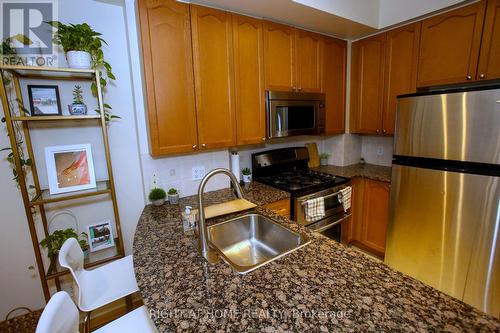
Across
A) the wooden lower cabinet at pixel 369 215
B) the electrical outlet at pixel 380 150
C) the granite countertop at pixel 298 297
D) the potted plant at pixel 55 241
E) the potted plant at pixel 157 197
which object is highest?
the electrical outlet at pixel 380 150

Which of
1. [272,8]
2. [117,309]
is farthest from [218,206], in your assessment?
[272,8]

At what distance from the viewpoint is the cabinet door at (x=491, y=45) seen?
171 cm

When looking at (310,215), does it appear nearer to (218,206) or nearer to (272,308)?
(218,206)

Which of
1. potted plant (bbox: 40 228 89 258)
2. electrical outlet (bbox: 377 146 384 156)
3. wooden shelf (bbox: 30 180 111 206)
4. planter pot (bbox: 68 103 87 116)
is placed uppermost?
planter pot (bbox: 68 103 87 116)

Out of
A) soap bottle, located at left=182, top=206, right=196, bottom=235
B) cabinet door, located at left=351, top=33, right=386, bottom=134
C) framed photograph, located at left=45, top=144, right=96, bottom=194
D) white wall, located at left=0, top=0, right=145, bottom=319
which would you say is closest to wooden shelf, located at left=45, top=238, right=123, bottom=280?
white wall, located at left=0, top=0, right=145, bottom=319

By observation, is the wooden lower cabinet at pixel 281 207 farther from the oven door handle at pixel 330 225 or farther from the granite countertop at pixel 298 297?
the granite countertop at pixel 298 297

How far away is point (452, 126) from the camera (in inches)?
63.4

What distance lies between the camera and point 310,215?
81.8 inches

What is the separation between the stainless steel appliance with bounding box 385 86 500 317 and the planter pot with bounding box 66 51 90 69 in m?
2.28

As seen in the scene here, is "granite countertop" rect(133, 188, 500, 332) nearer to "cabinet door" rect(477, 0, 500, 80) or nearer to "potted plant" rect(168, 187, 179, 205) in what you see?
"potted plant" rect(168, 187, 179, 205)

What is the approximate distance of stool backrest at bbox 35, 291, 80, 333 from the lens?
70 cm

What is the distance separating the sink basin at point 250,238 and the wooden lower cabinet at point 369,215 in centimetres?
153

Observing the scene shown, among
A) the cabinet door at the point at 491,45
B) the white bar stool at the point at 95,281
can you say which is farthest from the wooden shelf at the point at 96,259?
the cabinet door at the point at 491,45

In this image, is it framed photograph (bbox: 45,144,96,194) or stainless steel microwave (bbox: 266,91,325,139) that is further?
stainless steel microwave (bbox: 266,91,325,139)
